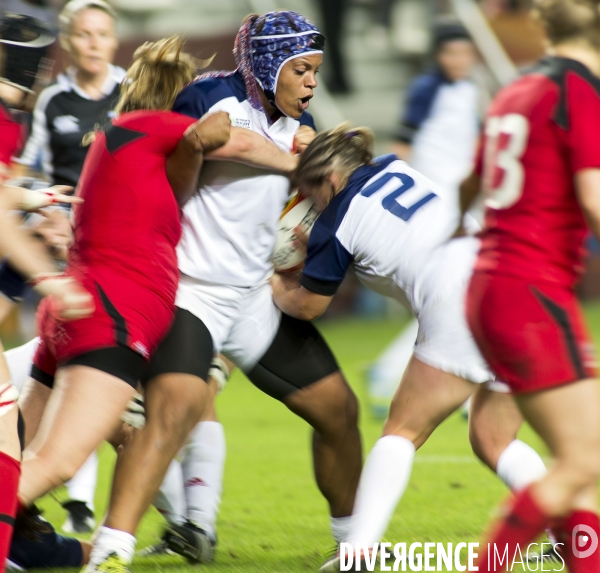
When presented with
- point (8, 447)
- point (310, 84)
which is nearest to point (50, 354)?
point (8, 447)

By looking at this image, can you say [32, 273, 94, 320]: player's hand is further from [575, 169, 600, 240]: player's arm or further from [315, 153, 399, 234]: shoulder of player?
[575, 169, 600, 240]: player's arm

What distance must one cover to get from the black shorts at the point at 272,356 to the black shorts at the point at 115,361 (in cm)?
28

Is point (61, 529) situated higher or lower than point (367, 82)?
higher

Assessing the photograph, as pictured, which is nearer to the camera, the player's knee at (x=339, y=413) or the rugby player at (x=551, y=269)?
the rugby player at (x=551, y=269)

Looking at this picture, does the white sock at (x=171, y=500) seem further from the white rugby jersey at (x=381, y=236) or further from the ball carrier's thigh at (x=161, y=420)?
the white rugby jersey at (x=381, y=236)

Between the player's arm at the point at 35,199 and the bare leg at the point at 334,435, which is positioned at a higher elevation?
the player's arm at the point at 35,199

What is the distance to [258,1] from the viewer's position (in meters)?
15.4

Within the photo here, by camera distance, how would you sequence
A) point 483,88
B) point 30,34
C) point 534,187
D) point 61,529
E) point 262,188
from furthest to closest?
point 483,88 < point 61,529 < point 262,188 < point 30,34 < point 534,187

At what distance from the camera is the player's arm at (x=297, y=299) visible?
4.12m

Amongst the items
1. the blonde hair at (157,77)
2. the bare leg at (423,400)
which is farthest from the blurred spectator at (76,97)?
the bare leg at (423,400)

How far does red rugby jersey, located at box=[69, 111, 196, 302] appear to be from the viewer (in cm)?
377

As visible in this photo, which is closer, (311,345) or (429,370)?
(429,370)

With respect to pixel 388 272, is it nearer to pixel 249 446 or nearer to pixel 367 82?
pixel 249 446

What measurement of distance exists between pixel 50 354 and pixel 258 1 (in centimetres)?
1210
